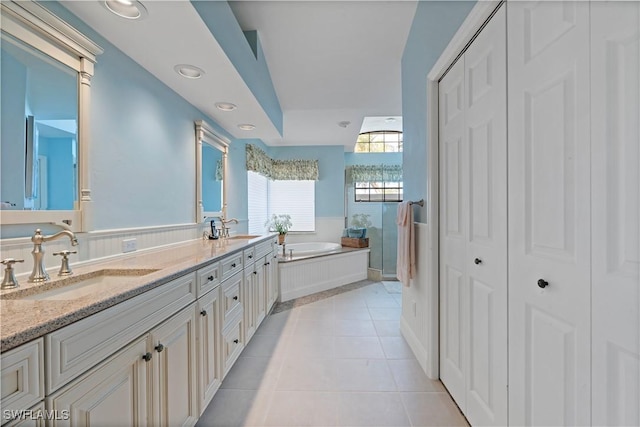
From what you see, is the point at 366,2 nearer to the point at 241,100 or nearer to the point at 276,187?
the point at 241,100

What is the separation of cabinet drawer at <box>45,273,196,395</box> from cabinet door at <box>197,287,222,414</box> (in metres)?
0.32

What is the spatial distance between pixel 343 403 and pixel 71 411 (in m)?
1.44

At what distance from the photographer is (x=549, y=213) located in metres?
1.01

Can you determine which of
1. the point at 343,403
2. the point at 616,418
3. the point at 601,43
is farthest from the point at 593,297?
the point at 343,403

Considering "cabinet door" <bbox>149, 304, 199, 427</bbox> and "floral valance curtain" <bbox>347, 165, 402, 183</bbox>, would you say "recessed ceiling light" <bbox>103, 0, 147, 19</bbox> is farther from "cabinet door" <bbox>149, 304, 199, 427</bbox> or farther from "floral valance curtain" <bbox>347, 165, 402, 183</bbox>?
"floral valance curtain" <bbox>347, 165, 402, 183</bbox>

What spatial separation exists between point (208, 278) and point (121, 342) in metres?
0.67

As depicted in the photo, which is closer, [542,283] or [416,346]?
[542,283]

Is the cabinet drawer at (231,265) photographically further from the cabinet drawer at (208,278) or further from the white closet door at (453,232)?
the white closet door at (453,232)

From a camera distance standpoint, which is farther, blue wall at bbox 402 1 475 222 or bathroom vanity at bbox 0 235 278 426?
blue wall at bbox 402 1 475 222

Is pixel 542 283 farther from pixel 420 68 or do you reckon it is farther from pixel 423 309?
pixel 420 68

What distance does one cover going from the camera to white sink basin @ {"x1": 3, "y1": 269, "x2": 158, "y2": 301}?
3.70 feet

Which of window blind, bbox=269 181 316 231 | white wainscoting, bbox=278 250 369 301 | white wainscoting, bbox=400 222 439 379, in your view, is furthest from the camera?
window blind, bbox=269 181 316 231

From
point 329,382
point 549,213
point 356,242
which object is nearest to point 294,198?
point 356,242

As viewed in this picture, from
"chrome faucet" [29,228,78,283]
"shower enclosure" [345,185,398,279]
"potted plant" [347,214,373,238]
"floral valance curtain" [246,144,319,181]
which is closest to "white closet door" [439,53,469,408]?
"chrome faucet" [29,228,78,283]
